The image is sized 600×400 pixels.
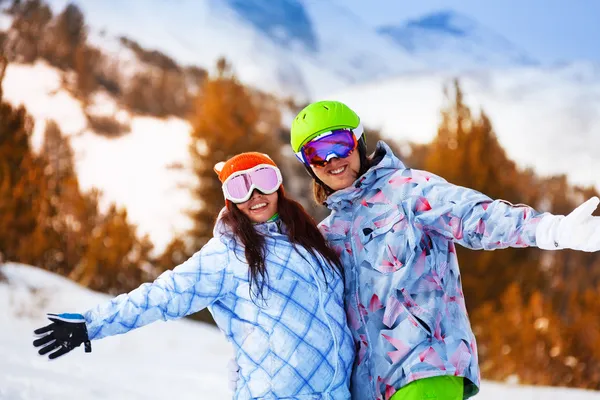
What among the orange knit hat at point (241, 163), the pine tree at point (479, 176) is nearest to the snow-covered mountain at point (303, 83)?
the pine tree at point (479, 176)

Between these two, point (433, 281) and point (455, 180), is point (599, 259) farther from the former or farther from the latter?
point (433, 281)

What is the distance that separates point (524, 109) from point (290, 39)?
583 inches

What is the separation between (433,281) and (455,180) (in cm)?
1046

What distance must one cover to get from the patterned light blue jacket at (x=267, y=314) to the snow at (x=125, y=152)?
10.9 m

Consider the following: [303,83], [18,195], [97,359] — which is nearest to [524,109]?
[303,83]

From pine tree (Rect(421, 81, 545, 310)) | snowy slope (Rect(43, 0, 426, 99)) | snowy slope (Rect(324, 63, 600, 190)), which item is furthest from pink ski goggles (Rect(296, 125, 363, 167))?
snowy slope (Rect(43, 0, 426, 99))

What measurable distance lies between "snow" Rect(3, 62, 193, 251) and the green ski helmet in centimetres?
1070

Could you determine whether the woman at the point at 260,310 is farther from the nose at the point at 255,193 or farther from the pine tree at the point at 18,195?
the pine tree at the point at 18,195

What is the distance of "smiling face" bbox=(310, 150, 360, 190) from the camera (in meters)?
2.11

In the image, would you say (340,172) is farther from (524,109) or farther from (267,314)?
(524,109)

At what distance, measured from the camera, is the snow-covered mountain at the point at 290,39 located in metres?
25.3

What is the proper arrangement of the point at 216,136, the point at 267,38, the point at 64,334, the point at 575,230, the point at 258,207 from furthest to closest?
the point at 267,38 < the point at 216,136 < the point at 258,207 < the point at 64,334 < the point at 575,230

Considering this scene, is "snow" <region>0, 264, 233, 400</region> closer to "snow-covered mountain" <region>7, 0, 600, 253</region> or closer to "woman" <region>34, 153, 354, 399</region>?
"woman" <region>34, 153, 354, 399</region>

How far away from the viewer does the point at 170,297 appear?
183 centimetres
